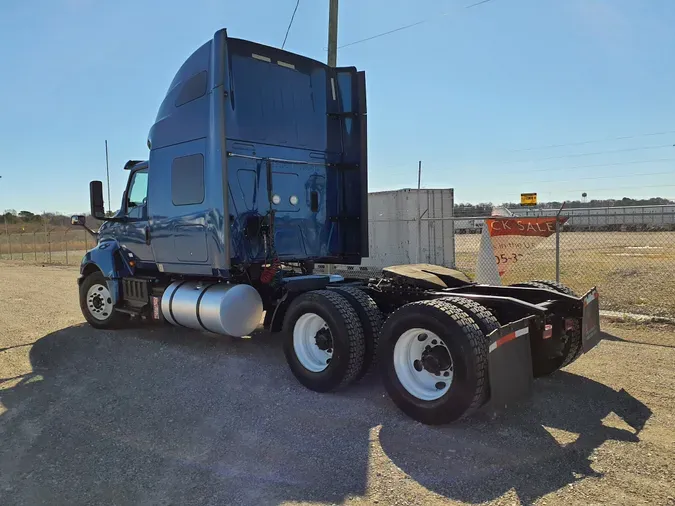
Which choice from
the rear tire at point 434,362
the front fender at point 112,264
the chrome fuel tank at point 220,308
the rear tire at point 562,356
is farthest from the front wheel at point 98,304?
the rear tire at point 562,356

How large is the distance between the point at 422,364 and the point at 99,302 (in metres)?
6.09

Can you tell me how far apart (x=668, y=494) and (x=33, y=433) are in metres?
4.74

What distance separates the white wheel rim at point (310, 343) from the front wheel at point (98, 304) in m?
4.06

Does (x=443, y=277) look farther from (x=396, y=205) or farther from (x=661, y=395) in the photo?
(x=396, y=205)

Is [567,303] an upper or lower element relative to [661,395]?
upper

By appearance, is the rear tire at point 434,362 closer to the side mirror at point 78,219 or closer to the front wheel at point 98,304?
the front wheel at point 98,304

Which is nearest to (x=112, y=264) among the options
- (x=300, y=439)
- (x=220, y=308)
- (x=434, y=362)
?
(x=220, y=308)

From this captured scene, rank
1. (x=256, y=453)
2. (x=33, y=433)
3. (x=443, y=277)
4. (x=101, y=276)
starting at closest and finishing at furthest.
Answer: (x=256, y=453)
(x=33, y=433)
(x=443, y=277)
(x=101, y=276)

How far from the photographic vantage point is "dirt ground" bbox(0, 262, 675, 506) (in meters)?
3.37

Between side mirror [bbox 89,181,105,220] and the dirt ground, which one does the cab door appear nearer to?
side mirror [bbox 89,181,105,220]

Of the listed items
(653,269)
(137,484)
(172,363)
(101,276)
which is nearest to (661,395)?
(137,484)

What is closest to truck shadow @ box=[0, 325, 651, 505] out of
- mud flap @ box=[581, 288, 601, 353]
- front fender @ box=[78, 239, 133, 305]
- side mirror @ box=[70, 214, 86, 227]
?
mud flap @ box=[581, 288, 601, 353]

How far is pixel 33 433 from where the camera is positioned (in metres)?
4.45

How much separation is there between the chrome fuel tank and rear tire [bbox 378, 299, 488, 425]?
7.11 feet
